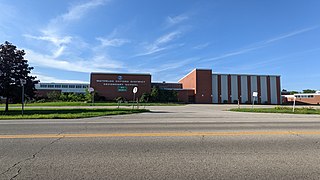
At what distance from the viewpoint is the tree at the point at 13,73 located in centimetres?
2481

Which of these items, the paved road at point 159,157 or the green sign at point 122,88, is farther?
the green sign at point 122,88

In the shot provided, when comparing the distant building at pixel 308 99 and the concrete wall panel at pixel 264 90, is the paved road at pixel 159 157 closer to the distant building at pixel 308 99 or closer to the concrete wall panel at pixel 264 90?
the concrete wall panel at pixel 264 90

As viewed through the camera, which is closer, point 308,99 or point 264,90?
point 264,90

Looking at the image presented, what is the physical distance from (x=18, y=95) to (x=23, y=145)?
845 inches

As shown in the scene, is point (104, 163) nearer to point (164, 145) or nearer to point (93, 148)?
point (93, 148)

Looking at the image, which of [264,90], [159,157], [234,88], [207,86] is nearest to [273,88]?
[264,90]

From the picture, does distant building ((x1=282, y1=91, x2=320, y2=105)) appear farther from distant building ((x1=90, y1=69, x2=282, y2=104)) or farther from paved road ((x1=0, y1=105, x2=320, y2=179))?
paved road ((x1=0, y1=105, x2=320, y2=179))

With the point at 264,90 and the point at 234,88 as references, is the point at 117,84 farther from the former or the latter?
the point at 264,90

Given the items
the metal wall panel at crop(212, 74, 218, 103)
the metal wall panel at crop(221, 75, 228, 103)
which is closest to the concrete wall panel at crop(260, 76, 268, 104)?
the metal wall panel at crop(221, 75, 228, 103)

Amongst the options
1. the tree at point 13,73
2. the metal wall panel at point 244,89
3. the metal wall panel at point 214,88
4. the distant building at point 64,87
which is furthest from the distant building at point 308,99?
the tree at point 13,73

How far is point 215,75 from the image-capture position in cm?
6869

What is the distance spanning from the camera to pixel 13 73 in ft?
83.6

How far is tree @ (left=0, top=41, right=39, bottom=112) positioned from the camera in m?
24.8

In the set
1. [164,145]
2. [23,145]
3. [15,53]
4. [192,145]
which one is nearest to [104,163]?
[164,145]
